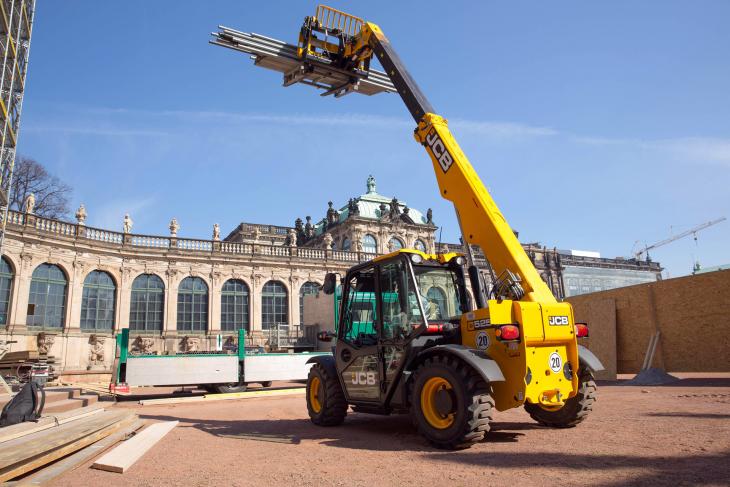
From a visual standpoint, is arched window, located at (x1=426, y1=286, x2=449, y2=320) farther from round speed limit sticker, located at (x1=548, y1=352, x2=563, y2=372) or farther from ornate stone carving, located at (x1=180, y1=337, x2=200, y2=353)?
ornate stone carving, located at (x1=180, y1=337, x2=200, y2=353)

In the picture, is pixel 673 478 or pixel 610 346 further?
pixel 610 346

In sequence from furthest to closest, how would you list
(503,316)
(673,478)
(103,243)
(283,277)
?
(283,277) < (103,243) < (503,316) < (673,478)

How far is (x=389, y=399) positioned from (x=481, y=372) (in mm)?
1977

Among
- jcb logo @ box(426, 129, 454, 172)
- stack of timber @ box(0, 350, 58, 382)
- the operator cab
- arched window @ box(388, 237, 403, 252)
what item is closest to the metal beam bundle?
jcb logo @ box(426, 129, 454, 172)

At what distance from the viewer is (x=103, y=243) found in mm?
31328

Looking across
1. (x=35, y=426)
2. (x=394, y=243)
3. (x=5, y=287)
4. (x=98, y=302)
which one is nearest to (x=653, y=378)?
(x=35, y=426)

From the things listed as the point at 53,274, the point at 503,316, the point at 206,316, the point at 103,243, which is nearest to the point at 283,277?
the point at 206,316

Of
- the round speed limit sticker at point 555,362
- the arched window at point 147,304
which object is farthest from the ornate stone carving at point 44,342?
the round speed limit sticker at point 555,362

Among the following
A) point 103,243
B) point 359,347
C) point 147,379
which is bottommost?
point 147,379

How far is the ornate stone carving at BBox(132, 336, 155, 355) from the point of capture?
3114 cm

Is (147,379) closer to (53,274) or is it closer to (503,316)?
(503,316)

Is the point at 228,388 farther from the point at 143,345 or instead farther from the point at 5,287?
the point at 5,287

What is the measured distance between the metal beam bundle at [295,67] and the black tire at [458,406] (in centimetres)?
756

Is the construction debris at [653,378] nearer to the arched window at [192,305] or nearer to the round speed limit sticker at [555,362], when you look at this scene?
the round speed limit sticker at [555,362]
